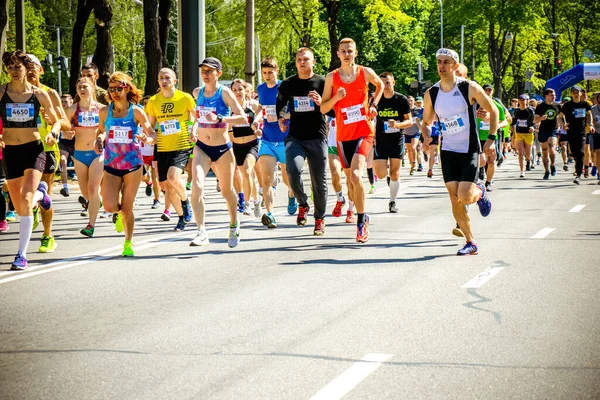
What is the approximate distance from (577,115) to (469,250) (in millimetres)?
13198

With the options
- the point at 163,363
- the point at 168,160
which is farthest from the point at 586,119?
the point at 163,363

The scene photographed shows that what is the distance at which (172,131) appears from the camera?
1182 cm

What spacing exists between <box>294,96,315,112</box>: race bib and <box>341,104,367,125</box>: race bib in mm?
406

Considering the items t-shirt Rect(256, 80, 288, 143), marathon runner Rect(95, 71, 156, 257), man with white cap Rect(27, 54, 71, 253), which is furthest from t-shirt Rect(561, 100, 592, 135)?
marathon runner Rect(95, 71, 156, 257)

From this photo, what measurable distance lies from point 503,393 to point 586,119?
1799 centimetres

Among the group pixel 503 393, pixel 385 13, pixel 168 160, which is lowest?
pixel 503 393

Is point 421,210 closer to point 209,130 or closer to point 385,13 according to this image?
point 209,130

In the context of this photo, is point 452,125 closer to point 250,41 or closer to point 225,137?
point 225,137

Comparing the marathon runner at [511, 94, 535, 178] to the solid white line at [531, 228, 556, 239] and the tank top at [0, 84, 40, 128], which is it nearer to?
the solid white line at [531, 228, 556, 239]

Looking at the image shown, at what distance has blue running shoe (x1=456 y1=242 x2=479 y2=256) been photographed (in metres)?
10.2

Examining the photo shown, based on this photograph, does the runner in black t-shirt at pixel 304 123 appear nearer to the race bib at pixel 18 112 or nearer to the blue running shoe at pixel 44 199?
the blue running shoe at pixel 44 199

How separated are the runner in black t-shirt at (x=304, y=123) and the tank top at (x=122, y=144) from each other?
6.04 feet

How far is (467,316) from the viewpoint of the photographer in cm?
696

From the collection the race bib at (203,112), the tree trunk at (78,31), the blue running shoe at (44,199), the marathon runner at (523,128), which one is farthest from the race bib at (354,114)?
the tree trunk at (78,31)
